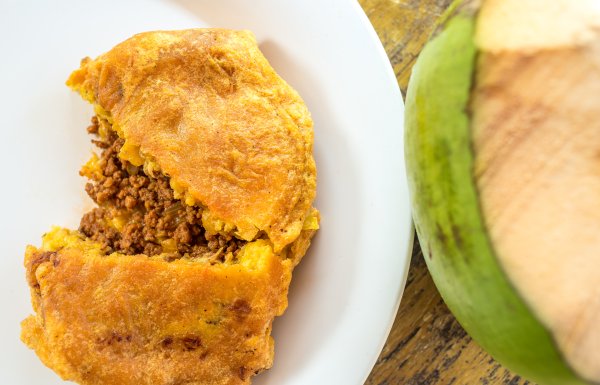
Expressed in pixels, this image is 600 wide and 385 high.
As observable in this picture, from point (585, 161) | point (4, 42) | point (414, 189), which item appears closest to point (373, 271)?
point (414, 189)

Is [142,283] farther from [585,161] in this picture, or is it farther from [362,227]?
[585,161]

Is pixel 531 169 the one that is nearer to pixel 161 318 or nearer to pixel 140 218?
pixel 161 318

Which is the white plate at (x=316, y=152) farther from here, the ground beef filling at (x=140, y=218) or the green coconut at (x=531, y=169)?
the green coconut at (x=531, y=169)

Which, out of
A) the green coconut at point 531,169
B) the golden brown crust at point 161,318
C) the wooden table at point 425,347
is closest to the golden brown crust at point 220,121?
the golden brown crust at point 161,318

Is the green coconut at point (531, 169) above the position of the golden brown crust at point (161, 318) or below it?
above

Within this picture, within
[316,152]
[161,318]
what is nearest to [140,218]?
[161,318]

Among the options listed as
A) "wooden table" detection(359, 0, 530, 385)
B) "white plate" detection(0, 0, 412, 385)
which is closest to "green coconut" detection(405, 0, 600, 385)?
"white plate" detection(0, 0, 412, 385)
